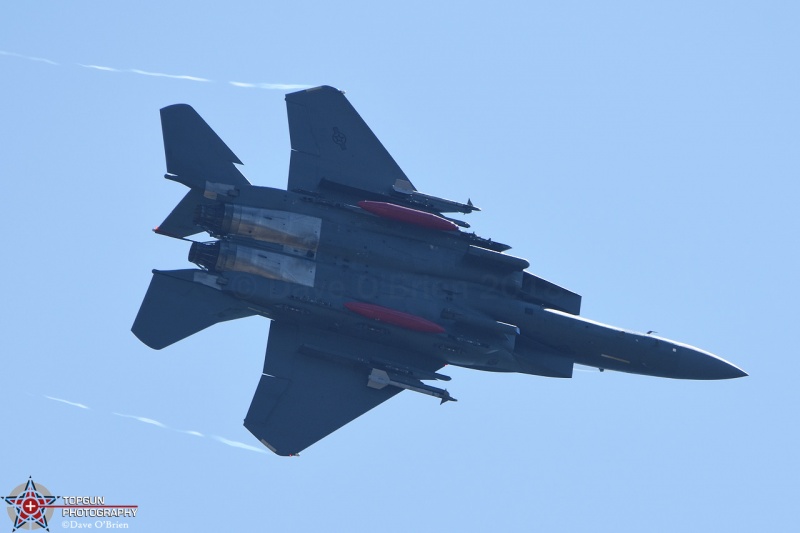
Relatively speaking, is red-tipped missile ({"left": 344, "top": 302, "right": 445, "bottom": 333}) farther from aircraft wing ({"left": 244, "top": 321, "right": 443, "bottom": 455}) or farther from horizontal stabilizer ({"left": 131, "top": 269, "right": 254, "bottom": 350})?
horizontal stabilizer ({"left": 131, "top": 269, "right": 254, "bottom": 350})

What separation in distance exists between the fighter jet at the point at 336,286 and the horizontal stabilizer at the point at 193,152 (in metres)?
0.04

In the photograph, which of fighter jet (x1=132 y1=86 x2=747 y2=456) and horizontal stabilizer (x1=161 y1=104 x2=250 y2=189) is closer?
fighter jet (x1=132 y1=86 x2=747 y2=456)

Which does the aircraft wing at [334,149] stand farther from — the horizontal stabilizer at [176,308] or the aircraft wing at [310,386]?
the aircraft wing at [310,386]

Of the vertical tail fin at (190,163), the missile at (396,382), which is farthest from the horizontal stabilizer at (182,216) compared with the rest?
the missile at (396,382)

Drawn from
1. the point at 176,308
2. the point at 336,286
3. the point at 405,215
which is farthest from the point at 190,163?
the point at 405,215

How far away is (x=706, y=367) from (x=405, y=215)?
11.0m

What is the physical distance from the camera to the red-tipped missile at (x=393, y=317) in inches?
1703

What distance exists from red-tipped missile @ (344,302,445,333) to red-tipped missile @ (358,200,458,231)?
2.73 metres

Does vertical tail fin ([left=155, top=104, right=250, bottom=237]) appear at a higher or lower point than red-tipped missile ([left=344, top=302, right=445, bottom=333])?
higher

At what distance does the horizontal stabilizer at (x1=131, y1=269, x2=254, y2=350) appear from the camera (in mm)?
42562

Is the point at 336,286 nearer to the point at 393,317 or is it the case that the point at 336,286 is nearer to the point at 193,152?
the point at 393,317

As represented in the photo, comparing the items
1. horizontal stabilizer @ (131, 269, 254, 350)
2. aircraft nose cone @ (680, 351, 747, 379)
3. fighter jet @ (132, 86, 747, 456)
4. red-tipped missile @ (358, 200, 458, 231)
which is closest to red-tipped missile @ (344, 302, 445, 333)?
fighter jet @ (132, 86, 747, 456)

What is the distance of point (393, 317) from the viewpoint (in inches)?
1708

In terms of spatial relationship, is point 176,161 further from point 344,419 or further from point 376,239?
point 344,419
